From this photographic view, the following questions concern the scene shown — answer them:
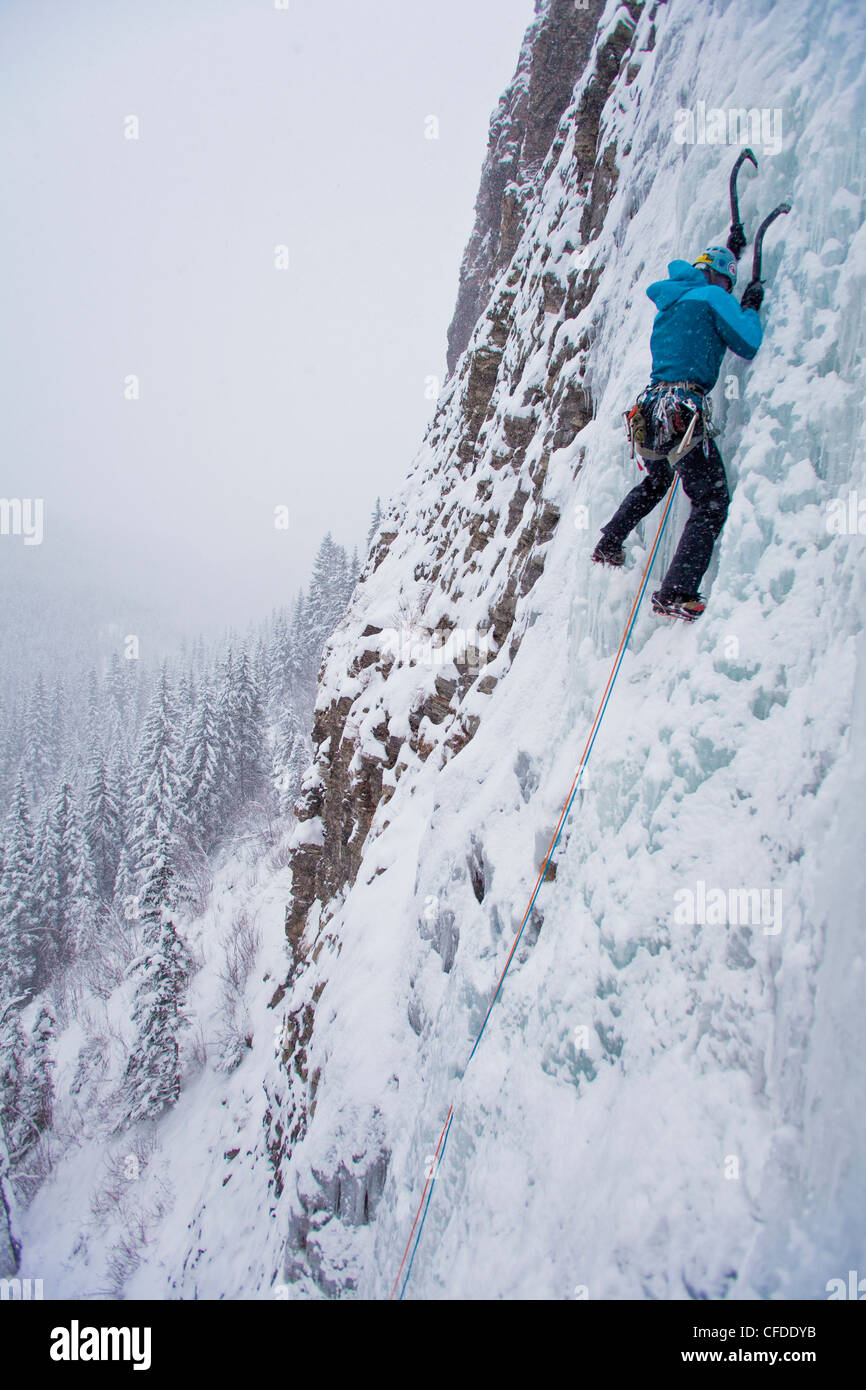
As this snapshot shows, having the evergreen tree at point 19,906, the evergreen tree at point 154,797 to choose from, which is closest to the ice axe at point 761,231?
the evergreen tree at point 154,797

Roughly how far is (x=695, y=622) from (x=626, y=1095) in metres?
2.44

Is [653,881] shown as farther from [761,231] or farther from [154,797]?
[154,797]

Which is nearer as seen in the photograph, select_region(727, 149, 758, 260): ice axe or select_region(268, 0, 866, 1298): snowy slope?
select_region(268, 0, 866, 1298): snowy slope

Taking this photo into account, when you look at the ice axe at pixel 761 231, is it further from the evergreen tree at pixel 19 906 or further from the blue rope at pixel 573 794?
the evergreen tree at pixel 19 906

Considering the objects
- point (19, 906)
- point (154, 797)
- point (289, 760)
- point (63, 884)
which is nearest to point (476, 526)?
point (154, 797)

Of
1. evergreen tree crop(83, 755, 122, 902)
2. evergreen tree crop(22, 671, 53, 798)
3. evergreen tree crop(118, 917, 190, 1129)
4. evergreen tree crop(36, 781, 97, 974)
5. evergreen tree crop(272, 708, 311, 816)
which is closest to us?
evergreen tree crop(118, 917, 190, 1129)

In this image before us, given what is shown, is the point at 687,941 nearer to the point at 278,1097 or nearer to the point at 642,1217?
the point at 642,1217

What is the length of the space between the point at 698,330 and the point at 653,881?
3.16 meters

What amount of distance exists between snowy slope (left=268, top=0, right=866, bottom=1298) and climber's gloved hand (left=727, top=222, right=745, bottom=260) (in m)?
0.18

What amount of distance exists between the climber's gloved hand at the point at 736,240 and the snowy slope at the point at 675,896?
0.18 metres

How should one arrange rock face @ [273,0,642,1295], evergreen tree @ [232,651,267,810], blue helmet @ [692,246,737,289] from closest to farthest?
blue helmet @ [692,246,737,289], rock face @ [273,0,642,1295], evergreen tree @ [232,651,267,810]

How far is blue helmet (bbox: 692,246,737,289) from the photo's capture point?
11.3 feet

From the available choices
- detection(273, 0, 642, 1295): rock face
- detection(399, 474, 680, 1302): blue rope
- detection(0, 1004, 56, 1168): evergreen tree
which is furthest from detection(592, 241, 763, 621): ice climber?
detection(0, 1004, 56, 1168): evergreen tree

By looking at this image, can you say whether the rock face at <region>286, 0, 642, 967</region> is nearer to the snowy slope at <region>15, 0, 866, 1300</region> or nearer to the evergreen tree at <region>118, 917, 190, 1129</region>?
the snowy slope at <region>15, 0, 866, 1300</region>
